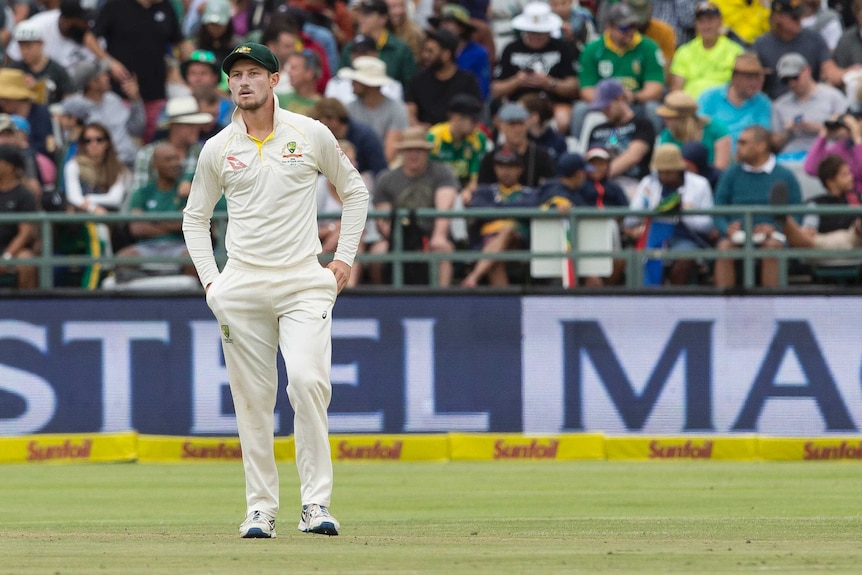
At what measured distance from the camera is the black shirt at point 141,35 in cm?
1833

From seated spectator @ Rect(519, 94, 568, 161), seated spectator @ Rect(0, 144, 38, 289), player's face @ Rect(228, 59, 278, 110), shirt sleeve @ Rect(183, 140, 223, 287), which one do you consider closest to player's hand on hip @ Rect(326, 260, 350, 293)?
shirt sleeve @ Rect(183, 140, 223, 287)

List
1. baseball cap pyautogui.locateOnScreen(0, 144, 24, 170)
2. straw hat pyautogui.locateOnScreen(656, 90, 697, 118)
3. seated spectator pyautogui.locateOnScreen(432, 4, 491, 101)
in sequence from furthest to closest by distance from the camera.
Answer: seated spectator pyautogui.locateOnScreen(432, 4, 491, 101), straw hat pyautogui.locateOnScreen(656, 90, 697, 118), baseball cap pyautogui.locateOnScreen(0, 144, 24, 170)

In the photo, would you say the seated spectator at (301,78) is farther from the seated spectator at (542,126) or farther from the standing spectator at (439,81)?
the seated spectator at (542,126)

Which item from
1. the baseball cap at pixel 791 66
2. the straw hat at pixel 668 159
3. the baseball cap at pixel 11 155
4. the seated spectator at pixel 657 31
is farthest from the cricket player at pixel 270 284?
the seated spectator at pixel 657 31

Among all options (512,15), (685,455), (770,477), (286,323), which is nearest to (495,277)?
(685,455)

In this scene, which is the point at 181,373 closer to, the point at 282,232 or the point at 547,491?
the point at 547,491

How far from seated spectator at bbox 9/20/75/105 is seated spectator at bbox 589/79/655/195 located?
5.74 metres

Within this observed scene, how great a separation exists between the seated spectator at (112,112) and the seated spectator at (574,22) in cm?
470

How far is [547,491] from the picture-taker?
1141 cm

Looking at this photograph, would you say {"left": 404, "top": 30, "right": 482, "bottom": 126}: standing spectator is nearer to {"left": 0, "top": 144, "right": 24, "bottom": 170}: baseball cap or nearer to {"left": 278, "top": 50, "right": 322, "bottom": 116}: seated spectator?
{"left": 278, "top": 50, "right": 322, "bottom": 116}: seated spectator

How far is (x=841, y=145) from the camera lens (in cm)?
1497

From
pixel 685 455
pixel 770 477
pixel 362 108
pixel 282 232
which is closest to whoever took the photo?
pixel 282 232

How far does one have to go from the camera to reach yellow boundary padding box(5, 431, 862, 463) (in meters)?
14.1

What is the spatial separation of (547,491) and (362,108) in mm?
6397
